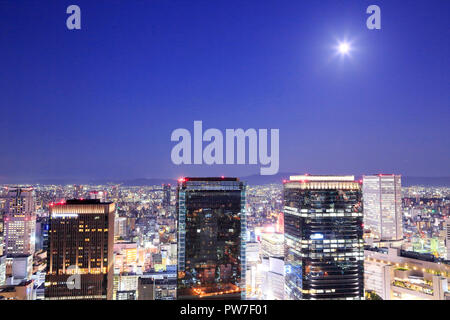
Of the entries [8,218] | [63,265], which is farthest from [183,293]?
[8,218]

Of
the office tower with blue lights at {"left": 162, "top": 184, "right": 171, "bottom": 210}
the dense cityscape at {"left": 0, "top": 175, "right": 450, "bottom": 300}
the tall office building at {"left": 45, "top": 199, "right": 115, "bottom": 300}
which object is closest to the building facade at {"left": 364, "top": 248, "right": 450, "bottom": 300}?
the dense cityscape at {"left": 0, "top": 175, "right": 450, "bottom": 300}

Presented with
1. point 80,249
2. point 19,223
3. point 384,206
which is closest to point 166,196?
point 80,249

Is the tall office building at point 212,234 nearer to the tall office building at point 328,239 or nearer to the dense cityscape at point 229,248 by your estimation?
the dense cityscape at point 229,248

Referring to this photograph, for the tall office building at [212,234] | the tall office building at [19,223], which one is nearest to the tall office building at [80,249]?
the tall office building at [212,234]

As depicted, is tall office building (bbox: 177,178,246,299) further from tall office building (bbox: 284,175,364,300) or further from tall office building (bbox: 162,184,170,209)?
tall office building (bbox: 162,184,170,209)

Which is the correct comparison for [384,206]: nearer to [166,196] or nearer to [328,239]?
[328,239]
